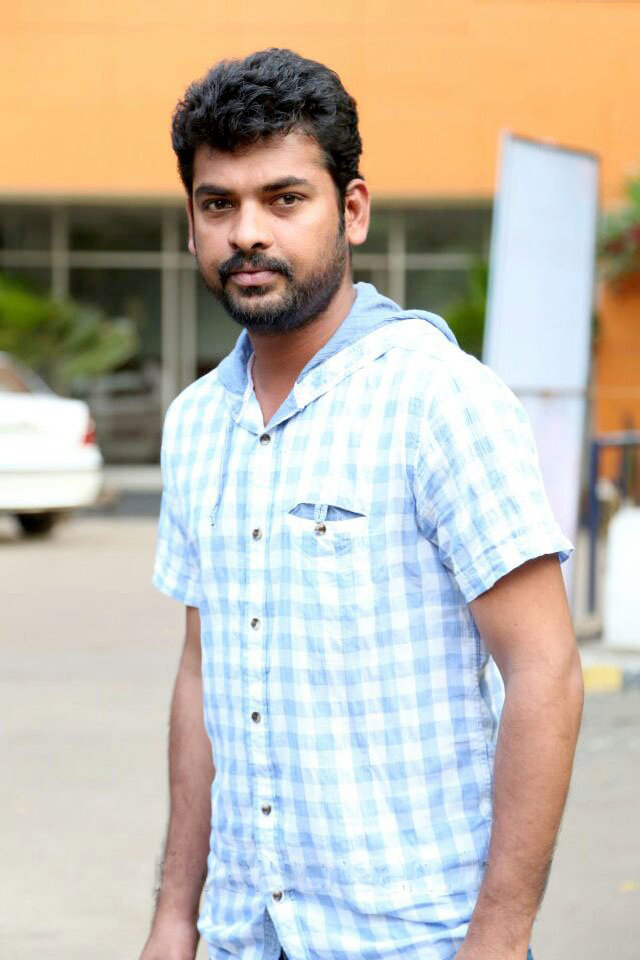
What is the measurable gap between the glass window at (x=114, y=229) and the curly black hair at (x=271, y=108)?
843 inches

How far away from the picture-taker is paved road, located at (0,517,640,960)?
4852 millimetres

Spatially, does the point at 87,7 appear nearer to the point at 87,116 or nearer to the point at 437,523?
the point at 87,116

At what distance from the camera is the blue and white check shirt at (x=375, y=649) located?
1.97m

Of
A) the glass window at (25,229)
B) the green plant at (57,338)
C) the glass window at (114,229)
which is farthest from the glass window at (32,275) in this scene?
the green plant at (57,338)

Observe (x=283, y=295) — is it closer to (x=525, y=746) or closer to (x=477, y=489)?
(x=477, y=489)

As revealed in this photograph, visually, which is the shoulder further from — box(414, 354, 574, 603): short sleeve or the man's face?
the man's face

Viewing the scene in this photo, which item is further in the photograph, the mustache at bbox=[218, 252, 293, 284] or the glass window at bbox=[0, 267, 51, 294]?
the glass window at bbox=[0, 267, 51, 294]

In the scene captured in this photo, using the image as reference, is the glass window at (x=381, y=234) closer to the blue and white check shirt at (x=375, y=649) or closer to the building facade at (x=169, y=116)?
the building facade at (x=169, y=116)

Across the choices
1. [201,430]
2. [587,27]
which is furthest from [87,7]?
[201,430]

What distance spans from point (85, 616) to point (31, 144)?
12.5 m

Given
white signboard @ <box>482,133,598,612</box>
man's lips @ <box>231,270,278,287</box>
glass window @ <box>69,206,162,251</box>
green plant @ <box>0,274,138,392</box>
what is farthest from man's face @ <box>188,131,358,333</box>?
glass window @ <box>69,206,162,251</box>

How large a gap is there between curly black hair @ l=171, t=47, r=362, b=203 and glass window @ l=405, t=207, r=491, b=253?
21206mm

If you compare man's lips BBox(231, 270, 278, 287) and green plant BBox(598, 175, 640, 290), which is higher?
man's lips BBox(231, 270, 278, 287)

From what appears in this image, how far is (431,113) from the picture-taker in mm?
22031
